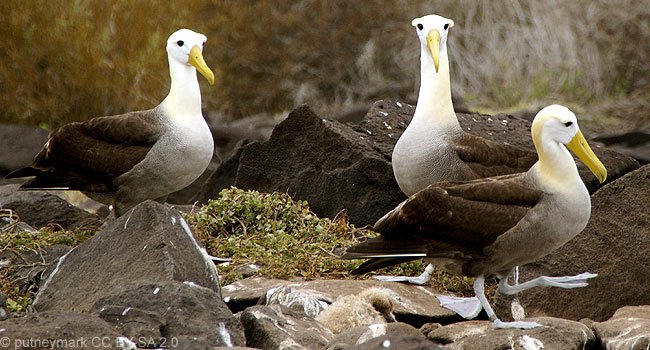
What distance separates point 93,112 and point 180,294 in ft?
29.7

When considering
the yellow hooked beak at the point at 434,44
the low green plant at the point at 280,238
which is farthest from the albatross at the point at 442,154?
the low green plant at the point at 280,238

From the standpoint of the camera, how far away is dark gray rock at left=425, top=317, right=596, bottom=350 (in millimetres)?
5613

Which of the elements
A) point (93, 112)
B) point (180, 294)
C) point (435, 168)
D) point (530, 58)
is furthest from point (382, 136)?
point (530, 58)

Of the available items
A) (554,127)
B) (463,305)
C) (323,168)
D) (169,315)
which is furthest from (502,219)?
(323,168)

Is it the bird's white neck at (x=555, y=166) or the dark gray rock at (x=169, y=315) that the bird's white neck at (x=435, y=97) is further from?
the dark gray rock at (x=169, y=315)

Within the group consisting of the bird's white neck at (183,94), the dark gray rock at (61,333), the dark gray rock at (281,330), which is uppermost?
the bird's white neck at (183,94)

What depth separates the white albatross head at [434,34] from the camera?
7.79 meters

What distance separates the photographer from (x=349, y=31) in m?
19.0

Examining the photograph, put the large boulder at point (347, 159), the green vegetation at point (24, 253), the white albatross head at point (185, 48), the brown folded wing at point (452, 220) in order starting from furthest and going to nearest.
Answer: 1. the white albatross head at point (185, 48)
2. the large boulder at point (347, 159)
3. the green vegetation at point (24, 253)
4. the brown folded wing at point (452, 220)

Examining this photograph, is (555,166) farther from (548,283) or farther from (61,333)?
(61,333)

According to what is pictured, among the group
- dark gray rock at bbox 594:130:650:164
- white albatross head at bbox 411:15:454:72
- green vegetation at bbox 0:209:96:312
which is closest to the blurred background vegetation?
dark gray rock at bbox 594:130:650:164

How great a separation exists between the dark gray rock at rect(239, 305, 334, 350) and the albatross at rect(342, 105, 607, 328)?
2.09 ft

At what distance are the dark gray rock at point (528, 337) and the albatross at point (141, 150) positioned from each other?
260 centimetres

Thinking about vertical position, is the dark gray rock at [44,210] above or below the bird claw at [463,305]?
below
